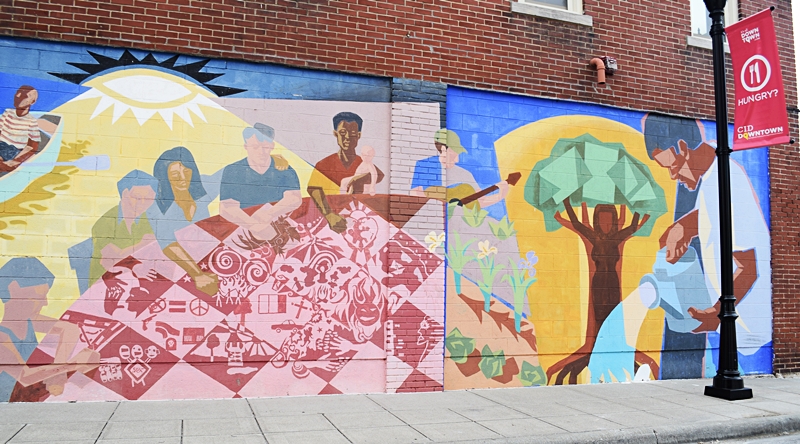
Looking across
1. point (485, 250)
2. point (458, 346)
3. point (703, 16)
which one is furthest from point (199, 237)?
point (703, 16)

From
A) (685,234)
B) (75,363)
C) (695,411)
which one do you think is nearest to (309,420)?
(75,363)

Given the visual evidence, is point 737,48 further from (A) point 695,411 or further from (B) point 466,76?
(A) point 695,411

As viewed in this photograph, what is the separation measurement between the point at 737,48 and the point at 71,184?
8.62 metres

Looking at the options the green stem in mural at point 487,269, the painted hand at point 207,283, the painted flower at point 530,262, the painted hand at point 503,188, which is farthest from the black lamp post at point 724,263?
the painted hand at point 207,283

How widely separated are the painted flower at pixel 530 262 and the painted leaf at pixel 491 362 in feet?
3.89

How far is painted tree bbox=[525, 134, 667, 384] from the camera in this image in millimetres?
9430

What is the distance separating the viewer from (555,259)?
9.41m

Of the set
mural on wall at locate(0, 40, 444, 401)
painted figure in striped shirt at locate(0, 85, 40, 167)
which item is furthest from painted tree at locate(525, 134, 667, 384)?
painted figure in striped shirt at locate(0, 85, 40, 167)

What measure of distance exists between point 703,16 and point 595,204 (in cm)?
404

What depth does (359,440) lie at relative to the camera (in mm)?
6043

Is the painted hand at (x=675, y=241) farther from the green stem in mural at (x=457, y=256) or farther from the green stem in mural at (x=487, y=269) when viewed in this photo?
the green stem in mural at (x=457, y=256)

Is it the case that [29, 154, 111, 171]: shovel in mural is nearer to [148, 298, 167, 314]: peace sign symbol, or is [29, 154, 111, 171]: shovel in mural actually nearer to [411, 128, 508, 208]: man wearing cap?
[148, 298, 167, 314]: peace sign symbol

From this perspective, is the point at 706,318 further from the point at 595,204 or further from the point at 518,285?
the point at 518,285

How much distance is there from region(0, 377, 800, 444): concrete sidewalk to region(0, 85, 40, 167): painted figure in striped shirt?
8.73 ft
